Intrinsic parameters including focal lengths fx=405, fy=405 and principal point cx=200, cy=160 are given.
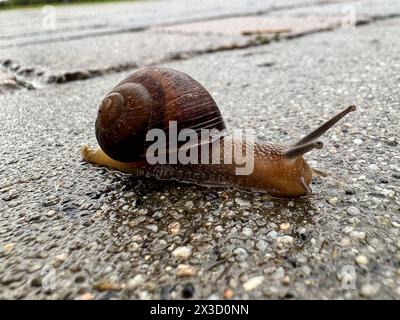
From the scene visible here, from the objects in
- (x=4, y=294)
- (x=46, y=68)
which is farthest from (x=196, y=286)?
(x=46, y=68)

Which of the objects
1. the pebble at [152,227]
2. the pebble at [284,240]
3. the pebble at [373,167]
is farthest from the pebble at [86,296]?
the pebble at [373,167]

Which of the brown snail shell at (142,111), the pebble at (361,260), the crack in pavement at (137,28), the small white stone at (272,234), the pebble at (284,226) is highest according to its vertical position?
the brown snail shell at (142,111)

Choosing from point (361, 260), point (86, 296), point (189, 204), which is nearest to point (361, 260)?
point (361, 260)

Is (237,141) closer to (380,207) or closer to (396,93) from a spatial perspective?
(380,207)

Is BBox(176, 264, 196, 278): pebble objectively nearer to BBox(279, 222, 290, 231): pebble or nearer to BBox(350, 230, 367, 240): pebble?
BBox(279, 222, 290, 231): pebble

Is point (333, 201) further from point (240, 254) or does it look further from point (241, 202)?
point (240, 254)

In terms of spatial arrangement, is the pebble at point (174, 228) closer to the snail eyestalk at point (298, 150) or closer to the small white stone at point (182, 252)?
the small white stone at point (182, 252)

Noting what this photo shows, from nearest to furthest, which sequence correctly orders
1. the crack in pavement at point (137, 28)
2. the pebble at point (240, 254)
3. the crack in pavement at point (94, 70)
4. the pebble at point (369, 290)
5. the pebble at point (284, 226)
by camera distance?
the pebble at point (369, 290), the pebble at point (240, 254), the pebble at point (284, 226), the crack in pavement at point (94, 70), the crack in pavement at point (137, 28)
